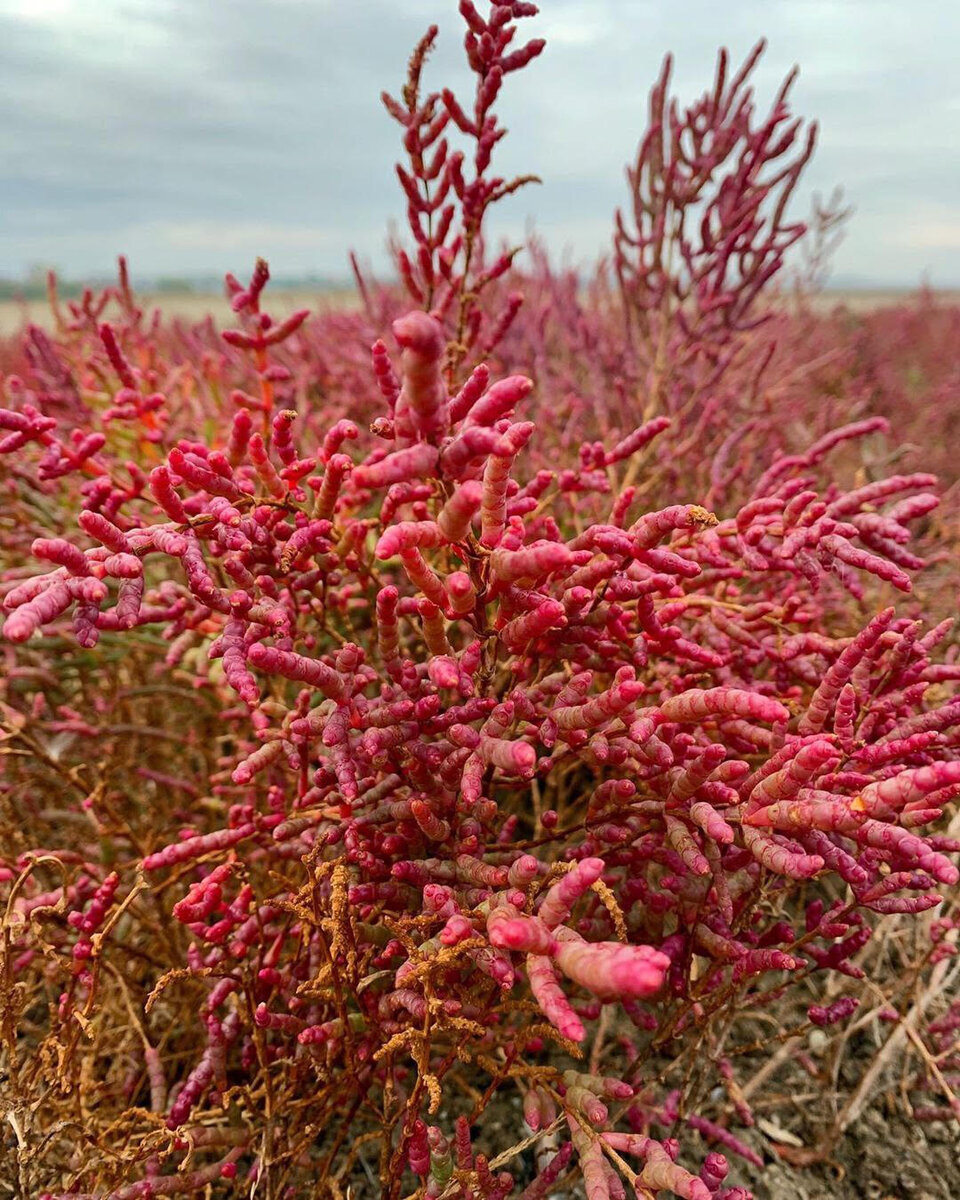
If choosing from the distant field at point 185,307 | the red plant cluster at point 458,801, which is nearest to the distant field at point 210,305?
the distant field at point 185,307

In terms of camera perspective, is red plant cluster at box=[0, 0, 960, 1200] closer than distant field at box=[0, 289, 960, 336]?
Yes

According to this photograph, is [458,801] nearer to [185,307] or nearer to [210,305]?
[210,305]

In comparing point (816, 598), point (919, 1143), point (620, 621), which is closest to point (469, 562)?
point (620, 621)

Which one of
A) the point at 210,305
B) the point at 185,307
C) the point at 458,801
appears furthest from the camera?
the point at 185,307

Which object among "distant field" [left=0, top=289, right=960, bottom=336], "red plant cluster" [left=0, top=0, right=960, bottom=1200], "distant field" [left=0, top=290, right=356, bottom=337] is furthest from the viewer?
"distant field" [left=0, top=290, right=356, bottom=337]

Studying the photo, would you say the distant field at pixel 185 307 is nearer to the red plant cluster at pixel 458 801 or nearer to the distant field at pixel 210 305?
the distant field at pixel 210 305

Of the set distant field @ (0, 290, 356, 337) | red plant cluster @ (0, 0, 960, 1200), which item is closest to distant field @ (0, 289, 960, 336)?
distant field @ (0, 290, 356, 337)

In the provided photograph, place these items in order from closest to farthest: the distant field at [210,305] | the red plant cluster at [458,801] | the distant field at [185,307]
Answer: the red plant cluster at [458,801], the distant field at [210,305], the distant field at [185,307]

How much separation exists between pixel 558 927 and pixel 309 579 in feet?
2.44

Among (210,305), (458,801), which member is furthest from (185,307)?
(458,801)

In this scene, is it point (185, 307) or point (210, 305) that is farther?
point (185, 307)

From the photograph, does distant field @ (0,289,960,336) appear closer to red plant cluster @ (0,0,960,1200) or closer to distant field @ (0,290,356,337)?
distant field @ (0,290,356,337)

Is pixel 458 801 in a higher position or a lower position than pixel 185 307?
lower

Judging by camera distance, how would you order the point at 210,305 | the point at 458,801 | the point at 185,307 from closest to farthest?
the point at 458,801, the point at 210,305, the point at 185,307
